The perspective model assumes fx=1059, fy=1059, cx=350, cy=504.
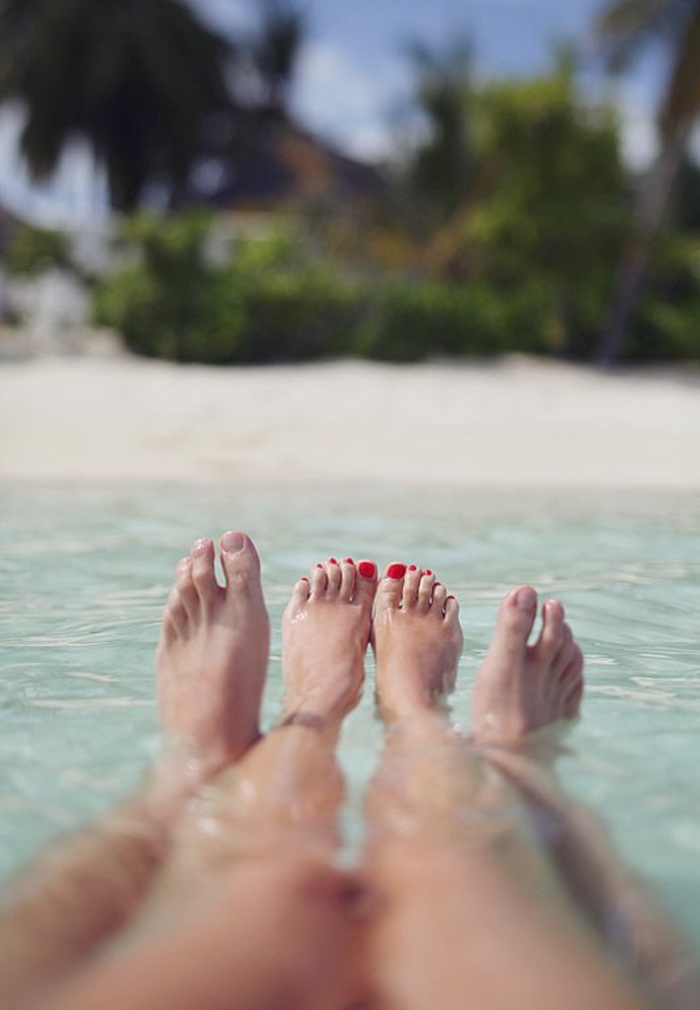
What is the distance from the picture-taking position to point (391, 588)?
289 centimetres

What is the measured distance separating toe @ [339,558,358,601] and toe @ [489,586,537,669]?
64 cm

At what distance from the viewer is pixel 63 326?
513 inches

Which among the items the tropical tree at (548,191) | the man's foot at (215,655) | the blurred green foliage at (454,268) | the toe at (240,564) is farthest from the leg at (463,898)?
the tropical tree at (548,191)

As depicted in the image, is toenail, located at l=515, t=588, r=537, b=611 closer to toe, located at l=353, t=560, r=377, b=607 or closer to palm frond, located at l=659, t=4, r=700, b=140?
toe, located at l=353, t=560, r=377, b=607

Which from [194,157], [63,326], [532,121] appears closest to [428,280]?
[532,121]

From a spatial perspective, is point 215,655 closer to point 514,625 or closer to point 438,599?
point 514,625

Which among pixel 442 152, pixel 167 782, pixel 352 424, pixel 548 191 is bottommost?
pixel 167 782

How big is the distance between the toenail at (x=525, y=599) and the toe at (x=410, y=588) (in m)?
0.52

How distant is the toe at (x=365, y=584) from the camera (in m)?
2.87

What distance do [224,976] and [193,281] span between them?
38.2ft

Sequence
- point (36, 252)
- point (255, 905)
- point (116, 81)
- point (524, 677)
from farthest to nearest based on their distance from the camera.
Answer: point (116, 81), point (36, 252), point (524, 677), point (255, 905)

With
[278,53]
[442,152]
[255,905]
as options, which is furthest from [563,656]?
[278,53]

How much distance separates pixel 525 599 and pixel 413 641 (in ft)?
1.26

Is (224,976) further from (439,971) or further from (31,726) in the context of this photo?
(31,726)
